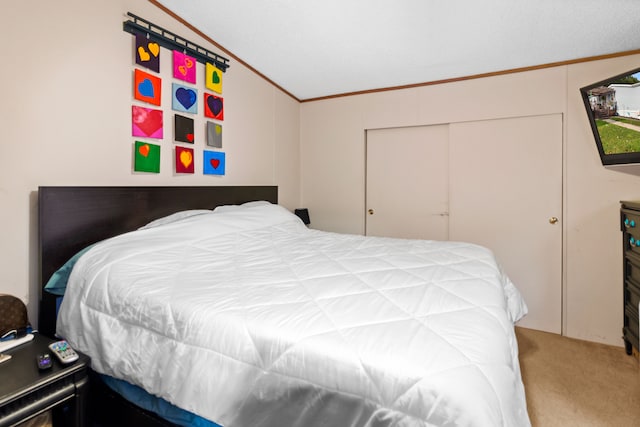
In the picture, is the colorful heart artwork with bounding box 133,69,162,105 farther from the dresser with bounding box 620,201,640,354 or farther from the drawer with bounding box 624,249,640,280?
Answer: the drawer with bounding box 624,249,640,280

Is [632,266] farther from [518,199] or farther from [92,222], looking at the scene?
[92,222]

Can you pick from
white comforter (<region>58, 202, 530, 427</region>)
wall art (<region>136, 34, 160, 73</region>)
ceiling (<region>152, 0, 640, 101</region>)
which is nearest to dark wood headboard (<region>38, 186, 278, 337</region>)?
white comforter (<region>58, 202, 530, 427</region>)

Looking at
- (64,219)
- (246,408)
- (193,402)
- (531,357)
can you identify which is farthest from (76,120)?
(531,357)

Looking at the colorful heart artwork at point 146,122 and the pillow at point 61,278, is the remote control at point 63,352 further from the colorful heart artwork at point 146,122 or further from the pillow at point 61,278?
the colorful heart artwork at point 146,122

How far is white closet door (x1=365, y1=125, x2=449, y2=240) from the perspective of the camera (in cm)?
330

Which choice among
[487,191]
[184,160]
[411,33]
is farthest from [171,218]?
[487,191]

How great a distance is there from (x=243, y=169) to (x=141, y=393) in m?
2.10

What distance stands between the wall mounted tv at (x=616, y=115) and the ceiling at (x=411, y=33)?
36 centimetres

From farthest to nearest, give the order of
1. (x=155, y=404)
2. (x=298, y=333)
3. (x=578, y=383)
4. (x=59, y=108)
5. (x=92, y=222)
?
(x=578, y=383), (x=92, y=222), (x=59, y=108), (x=155, y=404), (x=298, y=333)

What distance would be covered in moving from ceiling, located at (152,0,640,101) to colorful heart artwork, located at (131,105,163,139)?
0.79 m

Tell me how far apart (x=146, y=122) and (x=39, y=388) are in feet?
5.27

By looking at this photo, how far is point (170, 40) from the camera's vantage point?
7.36 feet

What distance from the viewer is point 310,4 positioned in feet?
6.84

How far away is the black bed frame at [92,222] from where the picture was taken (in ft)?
4.54
